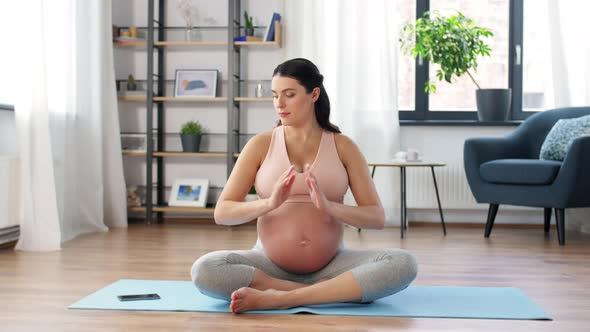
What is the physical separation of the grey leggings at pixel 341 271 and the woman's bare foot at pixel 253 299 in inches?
2.6

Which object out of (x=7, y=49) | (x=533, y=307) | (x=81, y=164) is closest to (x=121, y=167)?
(x=81, y=164)

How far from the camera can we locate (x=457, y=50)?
4.74 metres

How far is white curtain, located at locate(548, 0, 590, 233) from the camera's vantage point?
15.6ft

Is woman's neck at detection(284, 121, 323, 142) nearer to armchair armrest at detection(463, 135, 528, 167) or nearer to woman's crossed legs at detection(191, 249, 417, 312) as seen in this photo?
woman's crossed legs at detection(191, 249, 417, 312)

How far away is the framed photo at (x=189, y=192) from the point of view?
195 inches

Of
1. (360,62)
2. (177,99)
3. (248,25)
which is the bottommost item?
(177,99)

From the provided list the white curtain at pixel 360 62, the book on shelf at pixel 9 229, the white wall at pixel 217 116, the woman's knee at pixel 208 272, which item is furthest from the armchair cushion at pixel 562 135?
the book on shelf at pixel 9 229

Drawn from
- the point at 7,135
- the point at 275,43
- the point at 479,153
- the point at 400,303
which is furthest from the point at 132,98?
the point at 400,303

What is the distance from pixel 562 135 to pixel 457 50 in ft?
3.06

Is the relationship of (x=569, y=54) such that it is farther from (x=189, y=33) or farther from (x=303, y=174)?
(x=303, y=174)

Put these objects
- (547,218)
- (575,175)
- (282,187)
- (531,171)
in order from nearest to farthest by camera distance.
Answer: (282,187) < (575,175) < (531,171) < (547,218)

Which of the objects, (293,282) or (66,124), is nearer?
(293,282)

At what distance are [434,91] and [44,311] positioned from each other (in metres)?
3.36

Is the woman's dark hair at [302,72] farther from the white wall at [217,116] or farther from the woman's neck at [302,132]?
the white wall at [217,116]
